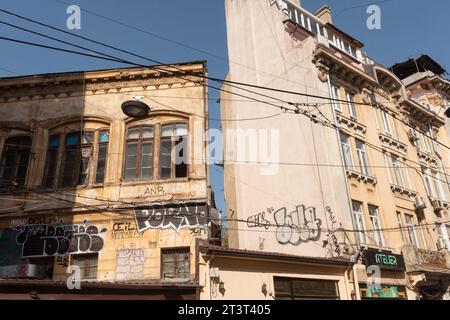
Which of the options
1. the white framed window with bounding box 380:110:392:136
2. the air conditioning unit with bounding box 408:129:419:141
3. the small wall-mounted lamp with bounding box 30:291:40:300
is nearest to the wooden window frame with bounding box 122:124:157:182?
the small wall-mounted lamp with bounding box 30:291:40:300

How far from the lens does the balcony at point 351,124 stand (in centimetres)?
1841

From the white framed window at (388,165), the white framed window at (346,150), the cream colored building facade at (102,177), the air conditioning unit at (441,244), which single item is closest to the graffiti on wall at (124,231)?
the cream colored building facade at (102,177)

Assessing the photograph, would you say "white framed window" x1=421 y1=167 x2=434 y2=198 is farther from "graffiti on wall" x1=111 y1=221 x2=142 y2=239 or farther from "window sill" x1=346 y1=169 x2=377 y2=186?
"graffiti on wall" x1=111 y1=221 x2=142 y2=239

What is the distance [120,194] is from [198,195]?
2970 millimetres

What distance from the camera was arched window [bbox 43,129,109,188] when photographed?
1459 centimetres

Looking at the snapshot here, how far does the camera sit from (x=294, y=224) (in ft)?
56.9

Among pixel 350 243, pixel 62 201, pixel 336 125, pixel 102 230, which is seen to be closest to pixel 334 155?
pixel 336 125

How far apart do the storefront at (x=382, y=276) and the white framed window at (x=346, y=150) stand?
13.5 ft

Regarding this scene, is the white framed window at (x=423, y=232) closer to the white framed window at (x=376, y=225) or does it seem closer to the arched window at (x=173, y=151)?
the white framed window at (x=376, y=225)

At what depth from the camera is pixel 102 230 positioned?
13414 mm

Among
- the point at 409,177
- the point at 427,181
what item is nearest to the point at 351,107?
the point at 409,177

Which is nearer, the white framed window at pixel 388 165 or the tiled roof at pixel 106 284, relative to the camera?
the tiled roof at pixel 106 284

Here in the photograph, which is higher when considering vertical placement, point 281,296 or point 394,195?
point 394,195

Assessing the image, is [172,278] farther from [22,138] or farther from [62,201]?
[22,138]
